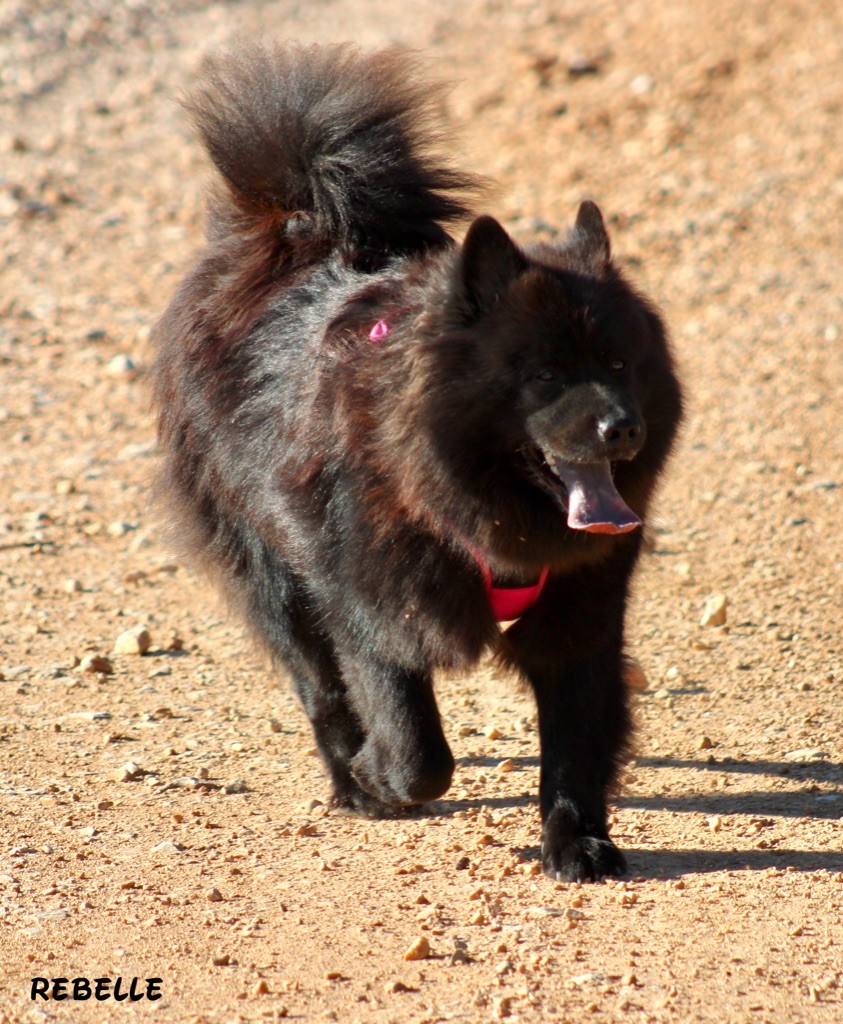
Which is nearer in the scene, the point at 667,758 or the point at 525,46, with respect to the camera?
the point at 667,758

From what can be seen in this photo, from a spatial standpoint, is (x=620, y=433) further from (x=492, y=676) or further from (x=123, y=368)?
(x=123, y=368)

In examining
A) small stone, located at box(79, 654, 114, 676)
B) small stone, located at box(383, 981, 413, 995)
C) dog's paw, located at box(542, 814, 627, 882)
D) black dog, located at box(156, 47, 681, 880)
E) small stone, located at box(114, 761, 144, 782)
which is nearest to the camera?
small stone, located at box(383, 981, 413, 995)

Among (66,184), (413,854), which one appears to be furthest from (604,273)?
(66,184)

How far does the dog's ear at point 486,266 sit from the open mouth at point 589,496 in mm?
457

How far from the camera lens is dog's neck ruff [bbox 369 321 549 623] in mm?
4051

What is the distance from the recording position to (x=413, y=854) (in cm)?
429

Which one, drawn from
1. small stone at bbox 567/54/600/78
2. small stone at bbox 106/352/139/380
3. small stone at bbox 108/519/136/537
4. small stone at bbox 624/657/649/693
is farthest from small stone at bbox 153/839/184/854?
small stone at bbox 567/54/600/78

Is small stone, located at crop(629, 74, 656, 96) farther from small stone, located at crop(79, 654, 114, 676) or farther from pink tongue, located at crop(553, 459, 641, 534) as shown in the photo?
pink tongue, located at crop(553, 459, 641, 534)

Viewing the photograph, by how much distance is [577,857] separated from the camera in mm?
4055

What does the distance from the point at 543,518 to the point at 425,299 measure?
718mm

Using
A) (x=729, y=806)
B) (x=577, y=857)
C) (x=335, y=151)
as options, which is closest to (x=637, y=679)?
(x=729, y=806)

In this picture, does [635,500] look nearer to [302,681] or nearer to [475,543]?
[475,543]

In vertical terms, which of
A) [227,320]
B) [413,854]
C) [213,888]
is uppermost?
[227,320]

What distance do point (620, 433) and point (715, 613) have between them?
8.76ft
